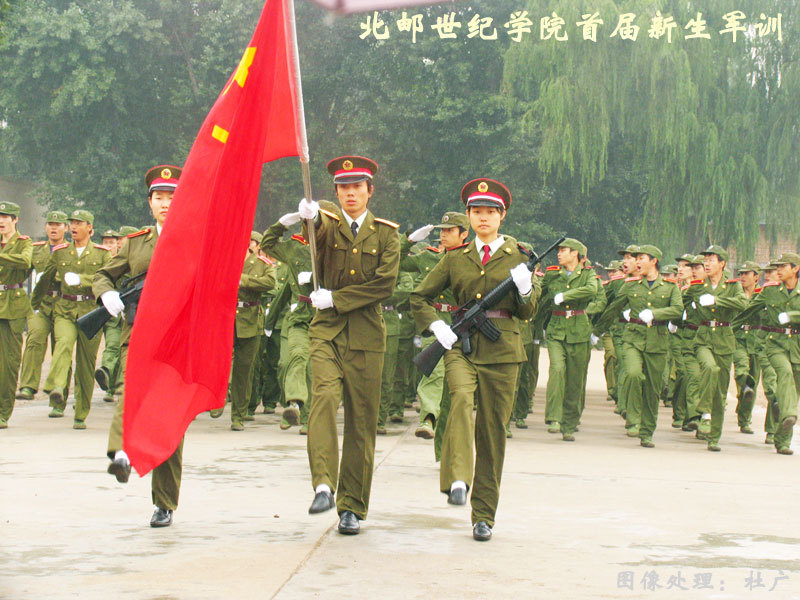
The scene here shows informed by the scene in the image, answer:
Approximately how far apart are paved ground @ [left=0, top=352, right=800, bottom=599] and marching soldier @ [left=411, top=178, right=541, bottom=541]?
13.5 inches

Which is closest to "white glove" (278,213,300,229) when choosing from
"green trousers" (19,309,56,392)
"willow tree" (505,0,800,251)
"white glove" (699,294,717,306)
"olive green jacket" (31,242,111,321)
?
"olive green jacket" (31,242,111,321)

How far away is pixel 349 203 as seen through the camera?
23.6 feet

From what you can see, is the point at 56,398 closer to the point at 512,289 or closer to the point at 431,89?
the point at 512,289

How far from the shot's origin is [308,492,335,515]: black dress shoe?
21.1 ft

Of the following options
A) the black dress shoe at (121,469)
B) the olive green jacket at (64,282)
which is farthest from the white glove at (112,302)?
the olive green jacket at (64,282)

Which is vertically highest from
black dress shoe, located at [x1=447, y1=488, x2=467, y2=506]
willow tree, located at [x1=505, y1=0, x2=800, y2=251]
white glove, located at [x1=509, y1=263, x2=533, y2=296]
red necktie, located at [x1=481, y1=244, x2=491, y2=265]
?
willow tree, located at [x1=505, y1=0, x2=800, y2=251]

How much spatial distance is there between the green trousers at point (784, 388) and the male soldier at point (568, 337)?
1982 millimetres

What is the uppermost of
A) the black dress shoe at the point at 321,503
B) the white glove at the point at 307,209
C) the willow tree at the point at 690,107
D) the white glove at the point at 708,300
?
the willow tree at the point at 690,107

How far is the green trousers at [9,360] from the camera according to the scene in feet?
38.7

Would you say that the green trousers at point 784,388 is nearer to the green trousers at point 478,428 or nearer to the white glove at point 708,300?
the white glove at point 708,300

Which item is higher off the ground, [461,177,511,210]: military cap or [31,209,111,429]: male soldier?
Answer: [461,177,511,210]: military cap

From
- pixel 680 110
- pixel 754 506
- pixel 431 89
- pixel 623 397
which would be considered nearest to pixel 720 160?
pixel 680 110

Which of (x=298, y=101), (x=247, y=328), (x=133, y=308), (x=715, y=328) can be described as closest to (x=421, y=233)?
(x=133, y=308)

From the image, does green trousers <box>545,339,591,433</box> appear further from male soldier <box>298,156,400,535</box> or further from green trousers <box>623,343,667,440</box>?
male soldier <box>298,156,400,535</box>
